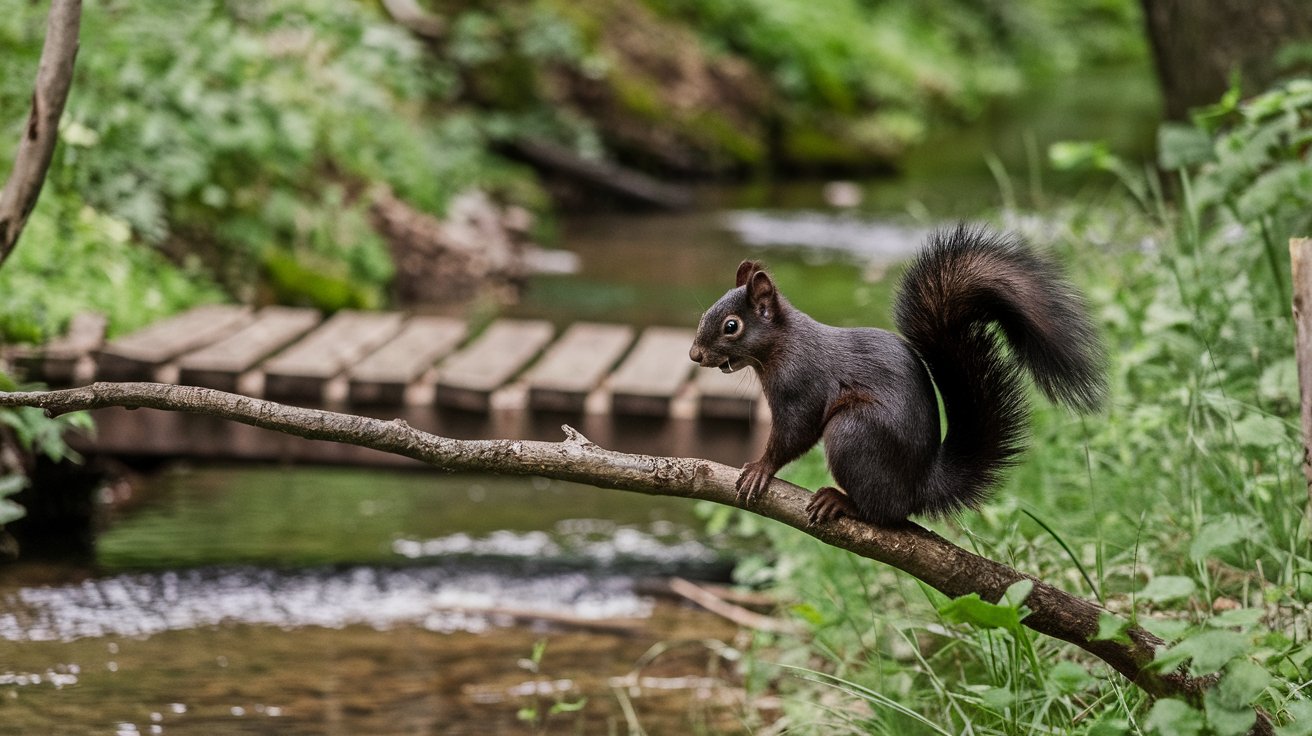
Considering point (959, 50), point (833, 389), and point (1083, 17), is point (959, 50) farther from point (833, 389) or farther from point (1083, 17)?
point (833, 389)

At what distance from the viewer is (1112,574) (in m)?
2.77

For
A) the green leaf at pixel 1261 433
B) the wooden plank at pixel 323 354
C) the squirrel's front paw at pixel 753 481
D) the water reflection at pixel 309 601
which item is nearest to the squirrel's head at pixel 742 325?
the squirrel's front paw at pixel 753 481

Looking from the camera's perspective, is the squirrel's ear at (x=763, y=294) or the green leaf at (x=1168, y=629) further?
the squirrel's ear at (x=763, y=294)

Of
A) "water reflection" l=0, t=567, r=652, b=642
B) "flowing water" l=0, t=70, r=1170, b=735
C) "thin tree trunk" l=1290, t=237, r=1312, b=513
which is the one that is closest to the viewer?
"thin tree trunk" l=1290, t=237, r=1312, b=513

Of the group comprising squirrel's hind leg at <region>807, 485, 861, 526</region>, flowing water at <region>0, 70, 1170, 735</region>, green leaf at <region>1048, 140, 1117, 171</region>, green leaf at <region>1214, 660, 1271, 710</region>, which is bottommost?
flowing water at <region>0, 70, 1170, 735</region>

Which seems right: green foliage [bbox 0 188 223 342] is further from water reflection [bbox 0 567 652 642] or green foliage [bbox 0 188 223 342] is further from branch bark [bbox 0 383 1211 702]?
branch bark [bbox 0 383 1211 702]

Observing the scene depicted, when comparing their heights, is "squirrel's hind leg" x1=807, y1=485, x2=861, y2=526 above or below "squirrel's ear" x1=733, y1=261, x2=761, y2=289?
below

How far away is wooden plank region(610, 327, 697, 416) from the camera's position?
4371mm

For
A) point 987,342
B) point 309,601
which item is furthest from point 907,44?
point 987,342

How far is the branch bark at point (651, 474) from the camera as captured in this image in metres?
1.92

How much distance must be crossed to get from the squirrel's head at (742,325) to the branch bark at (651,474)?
0.60 ft

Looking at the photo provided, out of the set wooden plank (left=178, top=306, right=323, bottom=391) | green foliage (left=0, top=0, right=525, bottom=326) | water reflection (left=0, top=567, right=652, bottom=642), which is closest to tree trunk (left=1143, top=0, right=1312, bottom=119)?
water reflection (left=0, top=567, right=652, bottom=642)

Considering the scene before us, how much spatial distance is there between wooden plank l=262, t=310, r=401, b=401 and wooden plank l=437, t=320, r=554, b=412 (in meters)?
0.35

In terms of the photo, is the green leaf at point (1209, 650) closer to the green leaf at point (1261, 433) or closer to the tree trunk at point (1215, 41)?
the green leaf at point (1261, 433)
